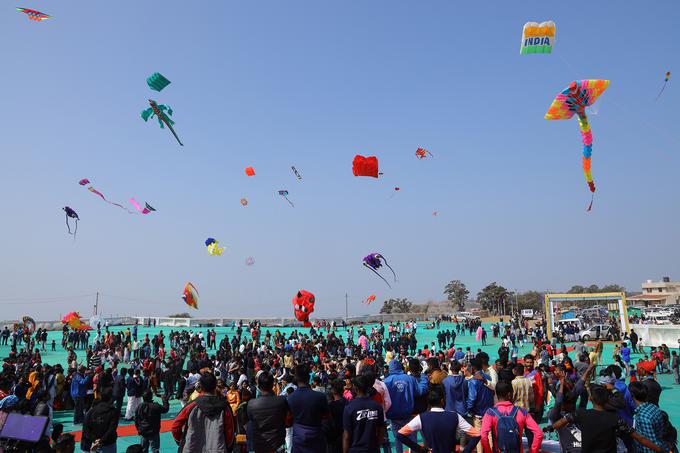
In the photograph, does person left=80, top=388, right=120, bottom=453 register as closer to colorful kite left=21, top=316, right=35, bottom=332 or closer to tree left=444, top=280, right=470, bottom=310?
colorful kite left=21, top=316, right=35, bottom=332

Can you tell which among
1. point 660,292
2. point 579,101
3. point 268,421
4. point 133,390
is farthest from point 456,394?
point 660,292

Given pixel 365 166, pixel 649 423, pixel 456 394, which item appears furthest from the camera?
pixel 365 166

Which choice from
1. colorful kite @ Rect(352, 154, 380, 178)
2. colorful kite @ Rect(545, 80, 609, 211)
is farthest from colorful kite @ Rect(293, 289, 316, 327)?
colorful kite @ Rect(545, 80, 609, 211)

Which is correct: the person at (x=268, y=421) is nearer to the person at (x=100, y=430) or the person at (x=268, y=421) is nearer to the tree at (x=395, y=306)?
the person at (x=100, y=430)

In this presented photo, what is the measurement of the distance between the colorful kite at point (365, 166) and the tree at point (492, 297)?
2808 inches

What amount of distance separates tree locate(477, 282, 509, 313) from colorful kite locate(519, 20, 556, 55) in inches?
3028

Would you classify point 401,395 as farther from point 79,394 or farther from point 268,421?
point 79,394

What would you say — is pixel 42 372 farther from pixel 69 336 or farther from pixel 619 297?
pixel 619 297

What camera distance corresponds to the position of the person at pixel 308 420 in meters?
4.83

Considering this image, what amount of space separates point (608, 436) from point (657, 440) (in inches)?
52.3

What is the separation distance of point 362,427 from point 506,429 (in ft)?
4.57

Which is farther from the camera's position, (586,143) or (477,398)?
(586,143)

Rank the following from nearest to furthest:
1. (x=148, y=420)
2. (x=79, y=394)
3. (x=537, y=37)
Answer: (x=148, y=420), (x=79, y=394), (x=537, y=37)

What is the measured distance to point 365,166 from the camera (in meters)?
21.2
